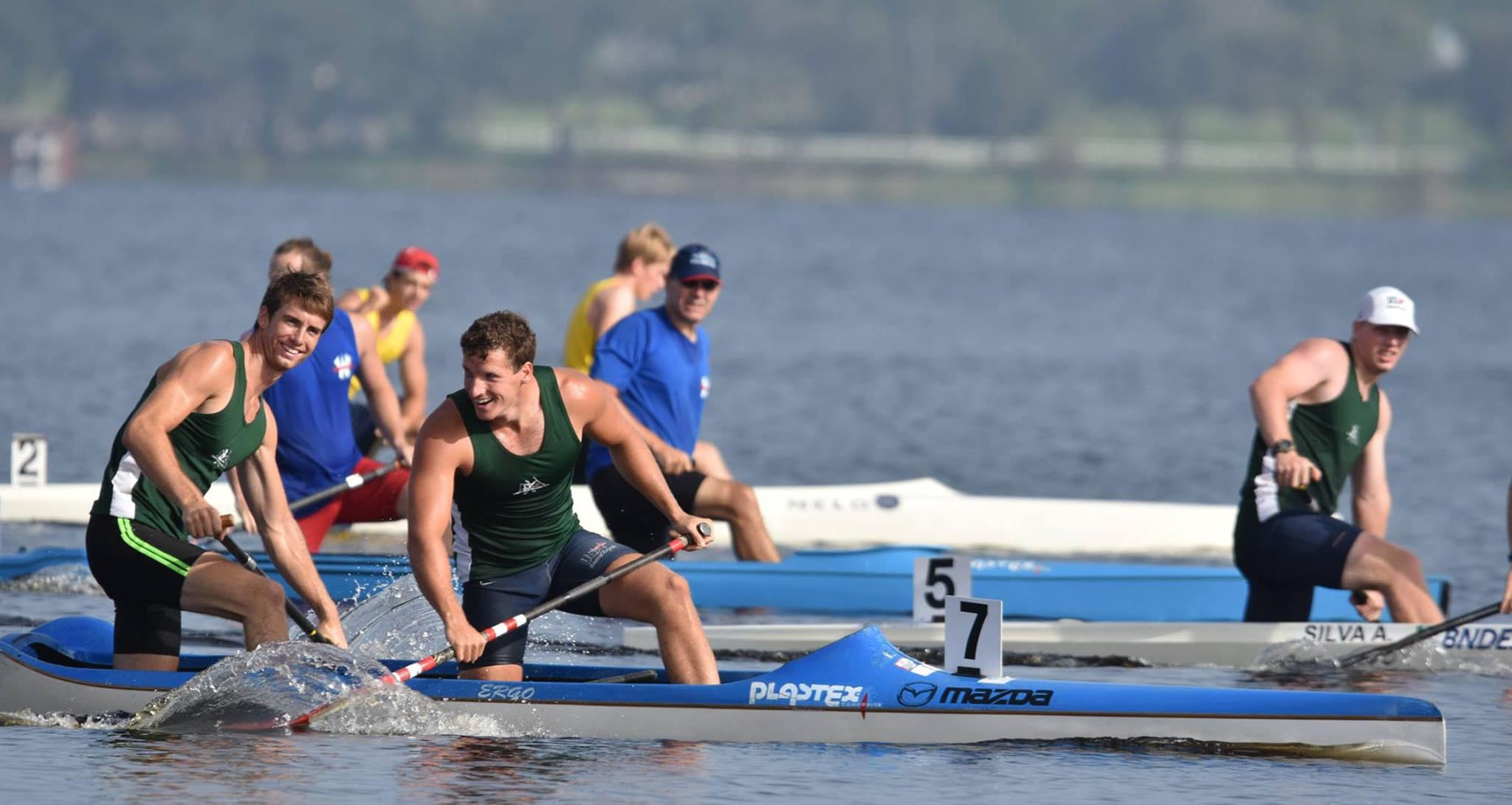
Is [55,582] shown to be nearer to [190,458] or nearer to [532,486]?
[190,458]

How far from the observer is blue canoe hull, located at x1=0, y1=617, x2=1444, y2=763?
9.17 meters

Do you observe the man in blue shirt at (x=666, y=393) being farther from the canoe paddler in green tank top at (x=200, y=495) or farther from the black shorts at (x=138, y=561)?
the black shorts at (x=138, y=561)

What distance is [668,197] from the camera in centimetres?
15138

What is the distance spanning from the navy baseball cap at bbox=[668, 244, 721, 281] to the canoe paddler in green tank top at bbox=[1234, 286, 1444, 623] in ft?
8.89

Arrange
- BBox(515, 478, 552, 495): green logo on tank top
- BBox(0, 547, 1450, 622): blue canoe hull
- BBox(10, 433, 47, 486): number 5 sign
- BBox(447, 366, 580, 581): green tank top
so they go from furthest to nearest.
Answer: BBox(10, 433, 47, 486): number 5 sign
BBox(0, 547, 1450, 622): blue canoe hull
BBox(515, 478, 552, 495): green logo on tank top
BBox(447, 366, 580, 581): green tank top

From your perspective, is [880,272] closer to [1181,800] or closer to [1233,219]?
[1181,800]

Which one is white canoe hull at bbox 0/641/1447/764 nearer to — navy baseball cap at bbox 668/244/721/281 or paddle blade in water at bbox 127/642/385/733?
paddle blade in water at bbox 127/642/385/733

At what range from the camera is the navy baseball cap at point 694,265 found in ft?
39.8

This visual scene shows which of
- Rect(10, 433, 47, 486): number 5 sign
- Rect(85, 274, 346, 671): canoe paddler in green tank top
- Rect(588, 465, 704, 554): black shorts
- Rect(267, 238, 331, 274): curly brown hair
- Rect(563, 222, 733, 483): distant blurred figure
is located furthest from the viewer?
Rect(10, 433, 47, 486): number 5 sign

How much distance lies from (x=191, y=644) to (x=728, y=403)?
17987 millimetres

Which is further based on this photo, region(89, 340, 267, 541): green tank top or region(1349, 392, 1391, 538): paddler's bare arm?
region(1349, 392, 1391, 538): paddler's bare arm

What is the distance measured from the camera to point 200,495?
8672 mm

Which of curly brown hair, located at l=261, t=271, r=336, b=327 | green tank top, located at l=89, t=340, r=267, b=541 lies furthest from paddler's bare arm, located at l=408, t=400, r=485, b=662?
green tank top, located at l=89, t=340, r=267, b=541

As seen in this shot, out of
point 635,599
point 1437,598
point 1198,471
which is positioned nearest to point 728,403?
point 1198,471
